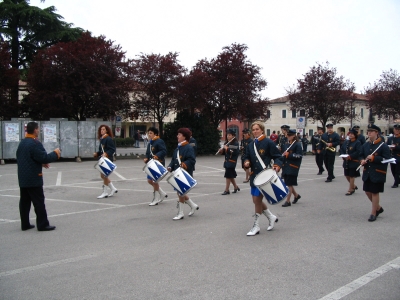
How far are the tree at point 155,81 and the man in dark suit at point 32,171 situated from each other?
1872 centimetres

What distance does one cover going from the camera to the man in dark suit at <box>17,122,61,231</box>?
23.4ft

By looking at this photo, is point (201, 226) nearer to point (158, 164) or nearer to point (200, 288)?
point (158, 164)

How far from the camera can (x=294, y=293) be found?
4.29 m

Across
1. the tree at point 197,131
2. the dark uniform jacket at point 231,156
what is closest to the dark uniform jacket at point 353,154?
the dark uniform jacket at point 231,156

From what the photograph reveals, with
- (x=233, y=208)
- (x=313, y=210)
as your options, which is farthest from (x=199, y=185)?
(x=313, y=210)

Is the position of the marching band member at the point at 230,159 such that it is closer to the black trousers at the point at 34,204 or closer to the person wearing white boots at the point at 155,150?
the person wearing white boots at the point at 155,150

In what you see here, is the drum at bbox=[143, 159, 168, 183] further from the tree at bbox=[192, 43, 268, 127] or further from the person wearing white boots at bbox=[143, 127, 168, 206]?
the tree at bbox=[192, 43, 268, 127]

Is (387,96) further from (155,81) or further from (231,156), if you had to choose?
(231,156)

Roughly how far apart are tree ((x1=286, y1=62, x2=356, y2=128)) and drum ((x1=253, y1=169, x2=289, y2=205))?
28243mm

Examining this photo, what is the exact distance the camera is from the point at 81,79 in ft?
76.5

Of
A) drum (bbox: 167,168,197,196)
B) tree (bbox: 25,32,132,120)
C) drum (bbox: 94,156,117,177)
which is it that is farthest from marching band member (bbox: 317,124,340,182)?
tree (bbox: 25,32,132,120)

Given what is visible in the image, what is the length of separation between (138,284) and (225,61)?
25.1 m

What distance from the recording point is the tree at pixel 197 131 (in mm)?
28047

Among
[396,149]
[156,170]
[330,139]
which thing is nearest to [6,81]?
[156,170]
